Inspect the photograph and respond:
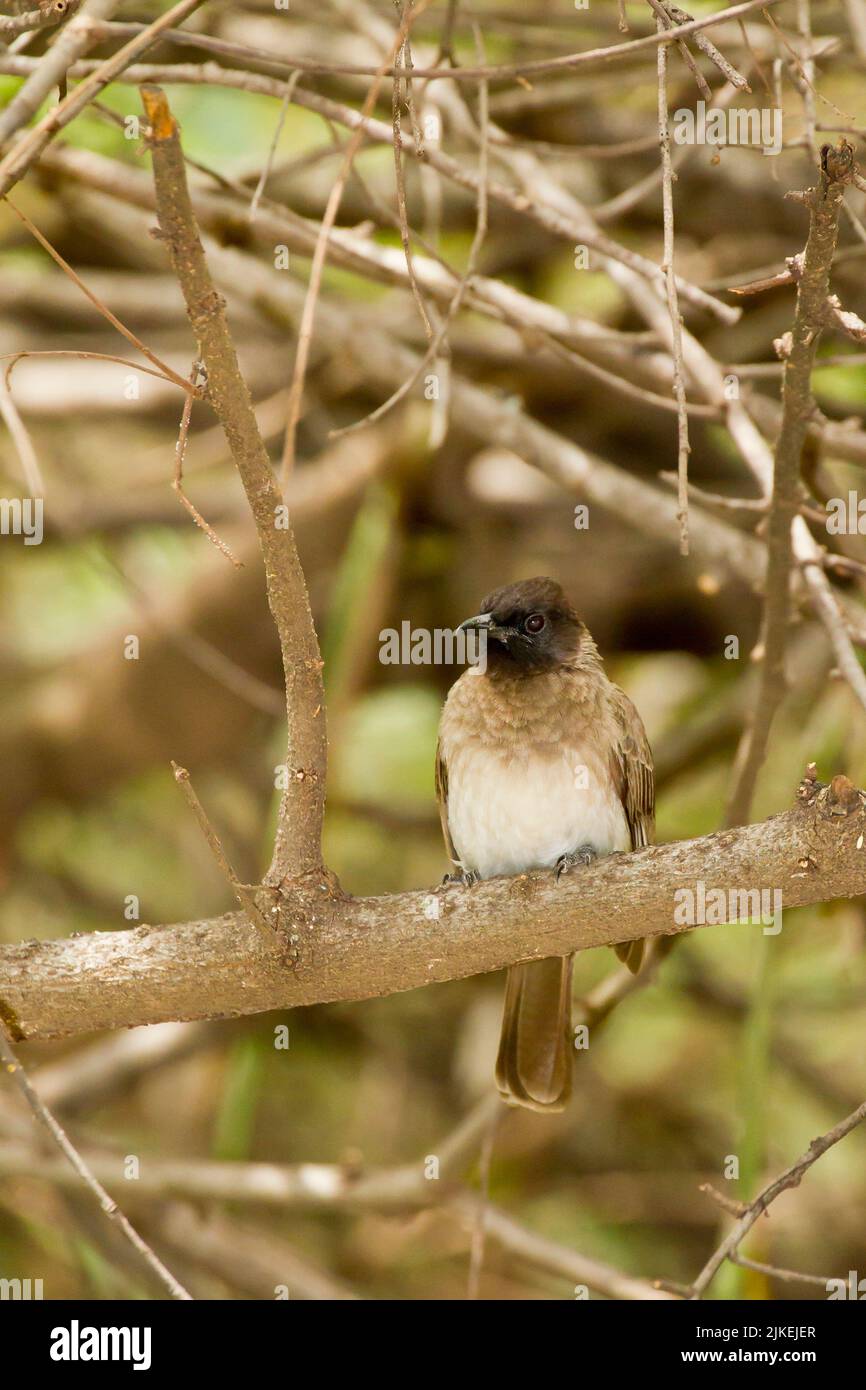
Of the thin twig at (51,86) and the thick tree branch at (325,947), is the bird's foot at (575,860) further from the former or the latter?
the thin twig at (51,86)

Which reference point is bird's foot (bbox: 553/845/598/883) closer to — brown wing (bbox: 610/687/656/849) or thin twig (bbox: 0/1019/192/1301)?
brown wing (bbox: 610/687/656/849)

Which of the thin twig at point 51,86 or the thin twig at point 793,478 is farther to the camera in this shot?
the thin twig at point 793,478

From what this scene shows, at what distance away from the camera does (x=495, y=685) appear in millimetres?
4285

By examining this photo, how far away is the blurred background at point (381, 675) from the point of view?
5129mm

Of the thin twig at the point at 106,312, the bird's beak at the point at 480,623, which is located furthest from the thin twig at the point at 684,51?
the bird's beak at the point at 480,623

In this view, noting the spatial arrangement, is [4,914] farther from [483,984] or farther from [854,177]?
[854,177]

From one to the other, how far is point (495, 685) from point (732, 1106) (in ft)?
10.7

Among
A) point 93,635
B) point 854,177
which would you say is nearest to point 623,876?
point 854,177

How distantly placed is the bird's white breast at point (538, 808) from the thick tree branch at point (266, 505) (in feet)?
4.22

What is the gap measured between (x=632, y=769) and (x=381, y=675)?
209cm

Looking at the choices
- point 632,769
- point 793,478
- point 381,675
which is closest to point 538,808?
point 632,769

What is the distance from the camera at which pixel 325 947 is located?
2.90m

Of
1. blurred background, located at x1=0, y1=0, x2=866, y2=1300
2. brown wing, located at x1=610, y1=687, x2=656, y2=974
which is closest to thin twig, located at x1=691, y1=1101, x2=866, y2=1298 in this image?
brown wing, located at x1=610, y1=687, x2=656, y2=974

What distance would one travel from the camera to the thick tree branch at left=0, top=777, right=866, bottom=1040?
288 cm
